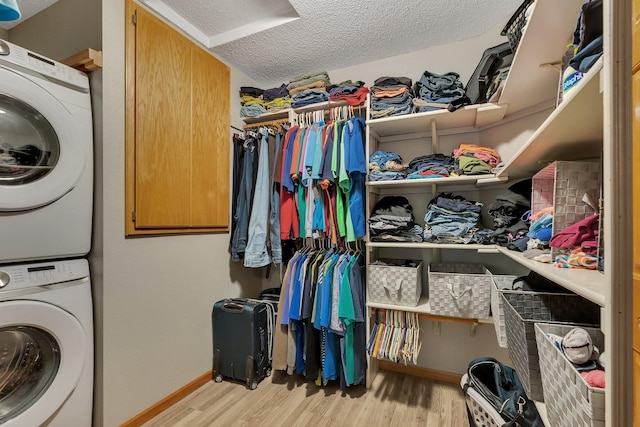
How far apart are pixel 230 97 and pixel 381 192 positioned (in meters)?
1.43

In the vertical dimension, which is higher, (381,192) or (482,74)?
(482,74)

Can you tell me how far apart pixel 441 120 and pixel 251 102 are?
150 centimetres

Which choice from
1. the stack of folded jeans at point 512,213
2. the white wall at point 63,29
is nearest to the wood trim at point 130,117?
the white wall at point 63,29

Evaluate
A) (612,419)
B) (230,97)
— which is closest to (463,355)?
(612,419)

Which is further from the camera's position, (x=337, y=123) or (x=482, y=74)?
(x=337, y=123)

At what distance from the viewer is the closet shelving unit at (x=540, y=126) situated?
0.62 m

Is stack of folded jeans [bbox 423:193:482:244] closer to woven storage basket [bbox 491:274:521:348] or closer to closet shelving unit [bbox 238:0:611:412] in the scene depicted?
closet shelving unit [bbox 238:0:611:412]

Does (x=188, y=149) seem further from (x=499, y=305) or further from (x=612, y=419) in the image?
(x=612, y=419)

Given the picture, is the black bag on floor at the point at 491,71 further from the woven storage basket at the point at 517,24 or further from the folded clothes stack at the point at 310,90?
the folded clothes stack at the point at 310,90

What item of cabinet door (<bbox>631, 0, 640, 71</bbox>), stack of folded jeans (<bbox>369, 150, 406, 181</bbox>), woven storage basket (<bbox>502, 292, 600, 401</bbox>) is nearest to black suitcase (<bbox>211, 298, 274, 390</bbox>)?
stack of folded jeans (<bbox>369, 150, 406, 181</bbox>)

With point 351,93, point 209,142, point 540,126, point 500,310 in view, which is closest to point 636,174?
point 540,126

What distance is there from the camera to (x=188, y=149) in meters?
1.85

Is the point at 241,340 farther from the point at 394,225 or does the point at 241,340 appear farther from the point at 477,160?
the point at 477,160

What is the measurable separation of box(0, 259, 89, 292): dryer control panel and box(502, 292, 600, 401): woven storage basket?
185 cm
